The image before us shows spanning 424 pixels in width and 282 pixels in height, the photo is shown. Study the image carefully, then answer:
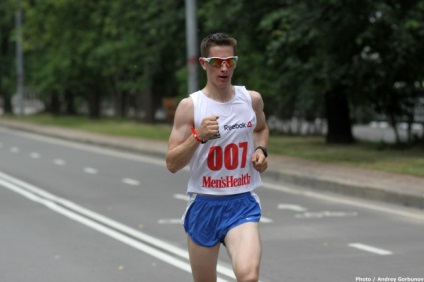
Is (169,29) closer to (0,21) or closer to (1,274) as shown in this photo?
(1,274)

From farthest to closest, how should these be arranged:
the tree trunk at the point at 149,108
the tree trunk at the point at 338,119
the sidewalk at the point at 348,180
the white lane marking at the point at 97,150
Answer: the tree trunk at the point at 149,108
the tree trunk at the point at 338,119
the white lane marking at the point at 97,150
the sidewalk at the point at 348,180

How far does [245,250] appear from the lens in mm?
5344

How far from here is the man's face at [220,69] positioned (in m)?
5.42

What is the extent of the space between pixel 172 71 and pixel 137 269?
1097 inches

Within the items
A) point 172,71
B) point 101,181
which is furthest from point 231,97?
point 172,71

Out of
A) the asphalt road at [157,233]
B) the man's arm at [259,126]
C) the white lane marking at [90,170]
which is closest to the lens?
the man's arm at [259,126]

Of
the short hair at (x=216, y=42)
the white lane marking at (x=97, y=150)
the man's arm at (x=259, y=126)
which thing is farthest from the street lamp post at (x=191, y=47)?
the short hair at (x=216, y=42)

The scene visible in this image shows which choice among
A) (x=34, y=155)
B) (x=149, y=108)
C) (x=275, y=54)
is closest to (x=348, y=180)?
(x=275, y=54)

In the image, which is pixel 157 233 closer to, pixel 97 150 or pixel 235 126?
pixel 235 126

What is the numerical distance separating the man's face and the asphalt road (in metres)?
2.92

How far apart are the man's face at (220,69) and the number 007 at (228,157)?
368 millimetres

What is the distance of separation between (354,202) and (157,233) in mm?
3658

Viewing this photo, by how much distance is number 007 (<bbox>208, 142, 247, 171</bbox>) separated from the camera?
556 cm

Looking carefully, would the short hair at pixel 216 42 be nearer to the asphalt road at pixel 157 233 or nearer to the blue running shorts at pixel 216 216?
the blue running shorts at pixel 216 216
